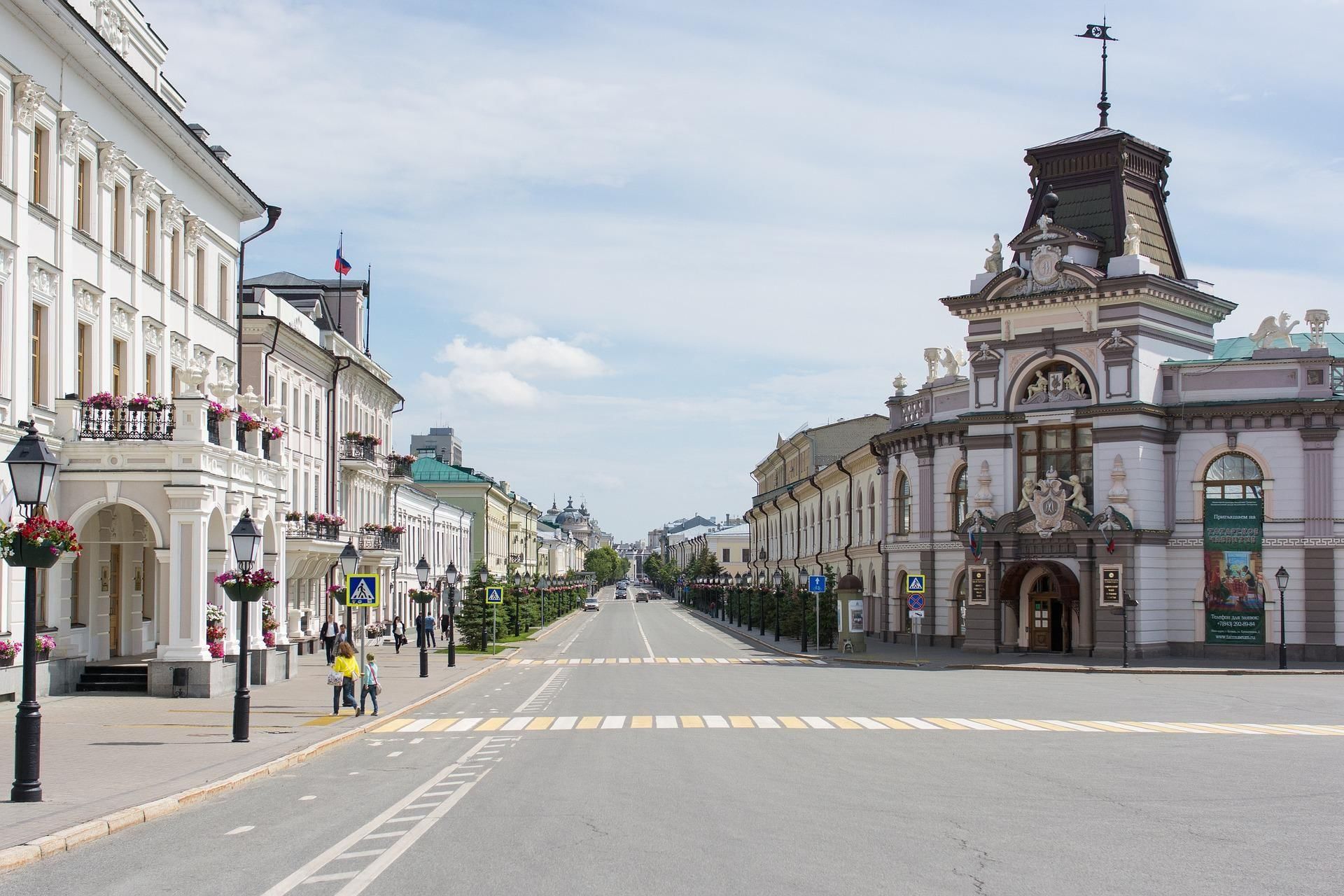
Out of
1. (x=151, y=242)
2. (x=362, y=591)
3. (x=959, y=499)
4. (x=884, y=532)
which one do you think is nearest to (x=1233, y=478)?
(x=959, y=499)

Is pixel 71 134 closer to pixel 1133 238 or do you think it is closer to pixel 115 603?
pixel 115 603

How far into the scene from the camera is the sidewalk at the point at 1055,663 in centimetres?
4094

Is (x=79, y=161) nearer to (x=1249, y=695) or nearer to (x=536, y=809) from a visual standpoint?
(x=536, y=809)

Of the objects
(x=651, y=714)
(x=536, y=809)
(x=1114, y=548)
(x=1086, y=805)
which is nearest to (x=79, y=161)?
(x=651, y=714)

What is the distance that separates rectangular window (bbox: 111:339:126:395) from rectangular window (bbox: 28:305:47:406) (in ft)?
11.3

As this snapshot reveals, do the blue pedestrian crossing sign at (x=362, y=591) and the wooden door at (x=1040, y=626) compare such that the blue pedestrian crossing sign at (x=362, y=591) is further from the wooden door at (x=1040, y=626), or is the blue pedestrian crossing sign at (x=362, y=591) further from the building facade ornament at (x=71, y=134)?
the wooden door at (x=1040, y=626)

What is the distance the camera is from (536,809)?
13.8m

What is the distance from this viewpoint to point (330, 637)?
1609 inches

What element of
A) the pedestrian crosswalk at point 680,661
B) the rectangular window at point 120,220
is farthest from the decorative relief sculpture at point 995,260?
the rectangular window at point 120,220

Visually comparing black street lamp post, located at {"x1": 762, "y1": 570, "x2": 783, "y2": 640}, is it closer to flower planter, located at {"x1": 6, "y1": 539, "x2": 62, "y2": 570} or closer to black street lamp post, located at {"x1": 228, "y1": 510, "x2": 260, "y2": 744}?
black street lamp post, located at {"x1": 228, "y1": 510, "x2": 260, "y2": 744}

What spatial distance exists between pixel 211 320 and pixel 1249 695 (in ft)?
95.2

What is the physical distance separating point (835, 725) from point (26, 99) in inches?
761

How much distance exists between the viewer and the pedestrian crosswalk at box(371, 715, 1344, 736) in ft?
76.4

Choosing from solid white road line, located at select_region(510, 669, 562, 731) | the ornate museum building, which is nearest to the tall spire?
the ornate museum building
